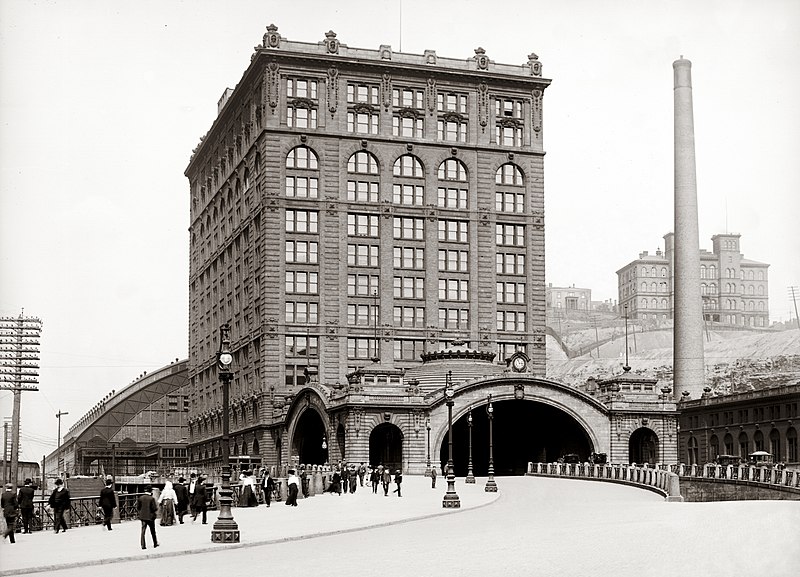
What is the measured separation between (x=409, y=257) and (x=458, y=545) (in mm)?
84109

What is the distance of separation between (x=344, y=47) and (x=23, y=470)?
191 feet

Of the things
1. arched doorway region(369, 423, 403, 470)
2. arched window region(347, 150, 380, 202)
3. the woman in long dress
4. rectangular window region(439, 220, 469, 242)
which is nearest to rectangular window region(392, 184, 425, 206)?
arched window region(347, 150, 380, 202)

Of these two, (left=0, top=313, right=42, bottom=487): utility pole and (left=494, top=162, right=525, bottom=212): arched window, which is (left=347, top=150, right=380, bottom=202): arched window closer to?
(left=494, top=162, right=525, bottom=212): arched window

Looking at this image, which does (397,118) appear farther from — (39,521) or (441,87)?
(39,521)

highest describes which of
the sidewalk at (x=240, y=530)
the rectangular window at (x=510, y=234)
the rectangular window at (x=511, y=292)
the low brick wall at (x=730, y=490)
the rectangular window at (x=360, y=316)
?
the rectangular window at (x=510, y=234)

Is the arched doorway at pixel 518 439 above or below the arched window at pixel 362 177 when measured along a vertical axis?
below

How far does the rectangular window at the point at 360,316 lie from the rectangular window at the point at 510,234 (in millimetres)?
14532

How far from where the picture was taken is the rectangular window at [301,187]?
4424 inches

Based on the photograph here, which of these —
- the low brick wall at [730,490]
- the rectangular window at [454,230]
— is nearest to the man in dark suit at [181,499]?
the low brick wall at [730,490]

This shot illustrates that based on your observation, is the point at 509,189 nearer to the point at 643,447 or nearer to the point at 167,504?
the point at 643,447

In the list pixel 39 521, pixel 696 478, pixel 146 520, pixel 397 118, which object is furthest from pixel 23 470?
pixel 146 520

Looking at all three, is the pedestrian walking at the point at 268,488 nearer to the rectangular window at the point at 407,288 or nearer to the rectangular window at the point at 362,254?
the rectangular window at the point at 362,254

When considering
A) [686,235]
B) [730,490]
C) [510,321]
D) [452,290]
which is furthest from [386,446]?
[686,235]

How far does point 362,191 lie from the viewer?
114m
